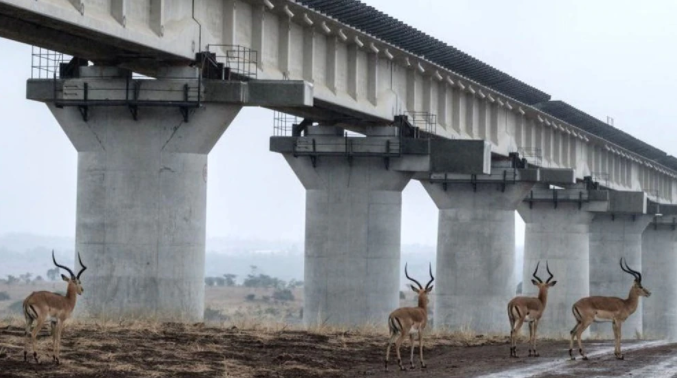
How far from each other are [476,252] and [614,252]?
3589 cm

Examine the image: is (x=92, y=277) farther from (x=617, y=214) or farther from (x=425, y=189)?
(x=617, y=214)

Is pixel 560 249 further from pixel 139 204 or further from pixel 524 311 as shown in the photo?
pixel 524 311

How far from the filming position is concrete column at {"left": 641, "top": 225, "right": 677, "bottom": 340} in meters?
122

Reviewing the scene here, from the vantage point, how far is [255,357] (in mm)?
31516

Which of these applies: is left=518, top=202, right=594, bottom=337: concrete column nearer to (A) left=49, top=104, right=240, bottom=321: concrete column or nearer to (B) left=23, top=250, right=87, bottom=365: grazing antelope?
(A) left=49, top=104, right=240, bottom=321: concrete column

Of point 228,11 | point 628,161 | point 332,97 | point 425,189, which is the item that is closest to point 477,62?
point 425,189

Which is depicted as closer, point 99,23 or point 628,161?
point 99,23

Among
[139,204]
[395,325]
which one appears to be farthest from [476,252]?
[395,325]

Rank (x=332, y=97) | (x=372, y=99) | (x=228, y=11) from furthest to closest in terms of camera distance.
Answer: (x=372, y=99), (x=332, y=97), (x=228, y=11)

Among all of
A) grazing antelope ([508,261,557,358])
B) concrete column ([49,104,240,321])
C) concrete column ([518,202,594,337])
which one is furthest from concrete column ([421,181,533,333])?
grazing antelope ([508,261,557,358])

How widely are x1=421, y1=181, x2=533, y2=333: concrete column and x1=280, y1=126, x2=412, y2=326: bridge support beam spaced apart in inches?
598

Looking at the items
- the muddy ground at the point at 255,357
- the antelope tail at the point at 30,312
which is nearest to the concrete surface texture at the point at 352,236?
the muddy ground at the point at 255,357

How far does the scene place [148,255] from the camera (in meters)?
40.9

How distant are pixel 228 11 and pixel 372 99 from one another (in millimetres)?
14213
